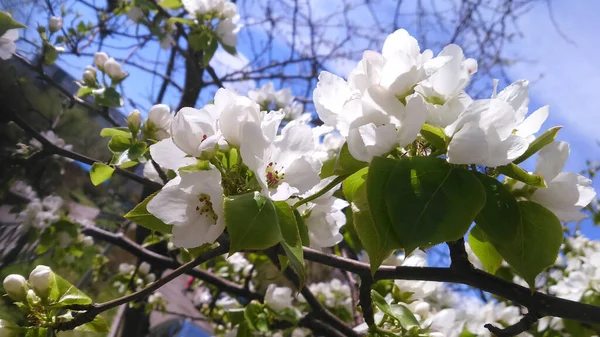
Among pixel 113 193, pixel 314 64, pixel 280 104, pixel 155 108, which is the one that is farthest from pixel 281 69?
pixel 155 108

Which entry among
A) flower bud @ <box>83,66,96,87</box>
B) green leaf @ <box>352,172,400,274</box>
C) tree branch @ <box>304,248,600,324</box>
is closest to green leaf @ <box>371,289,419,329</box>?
tree branch @ <box>304,248,600,324</box>

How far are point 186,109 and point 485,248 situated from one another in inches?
13.4

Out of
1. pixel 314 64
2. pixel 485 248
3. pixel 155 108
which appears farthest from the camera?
pixel 314 64

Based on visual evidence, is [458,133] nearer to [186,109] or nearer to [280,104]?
[186,109]

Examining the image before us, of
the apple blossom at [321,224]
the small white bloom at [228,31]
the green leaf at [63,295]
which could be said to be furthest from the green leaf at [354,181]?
the small white bloom at [228,31]

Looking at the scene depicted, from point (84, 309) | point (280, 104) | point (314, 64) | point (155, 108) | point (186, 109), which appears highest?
point (314, 64)

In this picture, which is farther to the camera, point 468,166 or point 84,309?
point 84,309

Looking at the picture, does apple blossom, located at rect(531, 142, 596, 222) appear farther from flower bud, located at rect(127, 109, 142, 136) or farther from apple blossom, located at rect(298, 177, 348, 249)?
flower bud, located at rect(127, 109, 142, 136)

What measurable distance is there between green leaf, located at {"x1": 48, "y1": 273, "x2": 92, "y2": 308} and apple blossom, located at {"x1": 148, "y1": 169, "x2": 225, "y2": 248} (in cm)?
19

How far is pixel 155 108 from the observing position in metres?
0.78

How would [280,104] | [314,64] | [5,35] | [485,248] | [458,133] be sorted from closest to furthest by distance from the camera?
[458,133], [485,248], [5,35], [280,104], [314,64]

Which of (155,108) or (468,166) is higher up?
(155,108)

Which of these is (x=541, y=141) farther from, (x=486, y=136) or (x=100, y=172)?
(x=100, y=172)

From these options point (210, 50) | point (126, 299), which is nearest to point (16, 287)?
point (126, 299)
